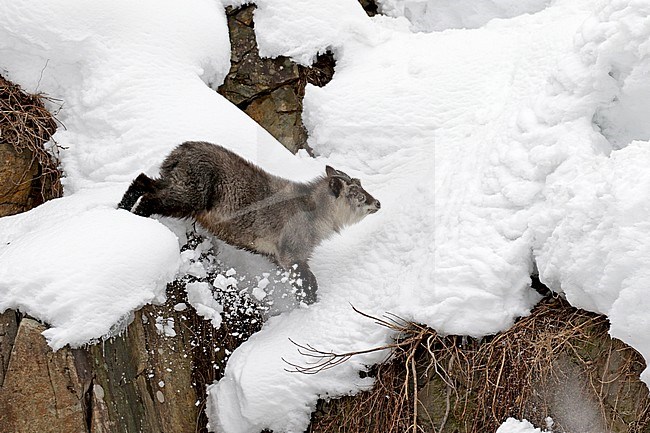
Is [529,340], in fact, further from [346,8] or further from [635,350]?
[346,8]

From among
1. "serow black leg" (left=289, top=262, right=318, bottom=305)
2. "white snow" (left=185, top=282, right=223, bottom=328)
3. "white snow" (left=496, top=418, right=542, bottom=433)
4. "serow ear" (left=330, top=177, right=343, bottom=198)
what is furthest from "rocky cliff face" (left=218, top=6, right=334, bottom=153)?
"white snow" (left=496, top=418, right=542, bottom=433)

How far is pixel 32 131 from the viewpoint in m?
5.23

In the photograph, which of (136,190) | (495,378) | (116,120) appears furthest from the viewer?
(116,120)

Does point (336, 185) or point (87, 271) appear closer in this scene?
point (87, 271)

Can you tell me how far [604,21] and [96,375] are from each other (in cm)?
362

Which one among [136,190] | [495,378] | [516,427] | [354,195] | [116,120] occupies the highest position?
[116,120]

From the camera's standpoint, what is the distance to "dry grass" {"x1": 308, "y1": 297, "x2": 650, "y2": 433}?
388 centimetres

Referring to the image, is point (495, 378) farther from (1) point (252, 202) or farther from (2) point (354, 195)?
(1) point (252, 202)

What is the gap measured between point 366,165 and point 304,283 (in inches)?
41.9

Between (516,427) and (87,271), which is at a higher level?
(87,271)

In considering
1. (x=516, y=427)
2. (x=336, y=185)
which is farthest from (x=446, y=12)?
(x=516, y=427)

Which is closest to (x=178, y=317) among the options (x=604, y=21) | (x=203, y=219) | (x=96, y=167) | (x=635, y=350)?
(x=203, y=219)

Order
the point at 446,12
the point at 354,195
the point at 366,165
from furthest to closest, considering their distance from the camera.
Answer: the point at 446,12
the point at 366,165
the point at 354,195

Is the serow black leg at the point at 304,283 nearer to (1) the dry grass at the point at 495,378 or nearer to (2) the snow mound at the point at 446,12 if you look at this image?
(1) the dry grass at the point at 495,378
